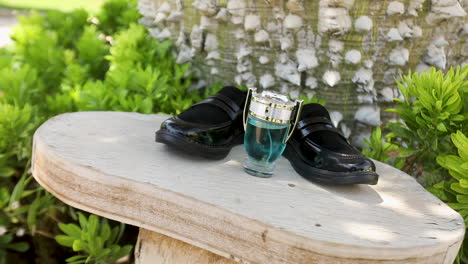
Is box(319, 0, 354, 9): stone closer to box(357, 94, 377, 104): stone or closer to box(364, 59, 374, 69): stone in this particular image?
box(364, 59, 374, 69): stone

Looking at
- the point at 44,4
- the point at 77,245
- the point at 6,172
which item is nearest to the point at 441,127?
the point at 77,245

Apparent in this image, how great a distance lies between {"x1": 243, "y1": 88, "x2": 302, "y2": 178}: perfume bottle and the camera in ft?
3.54

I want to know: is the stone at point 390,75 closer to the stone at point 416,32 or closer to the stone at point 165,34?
the stone at point 416,32

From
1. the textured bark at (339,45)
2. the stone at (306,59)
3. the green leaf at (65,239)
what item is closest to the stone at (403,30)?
the textured bark at (339,45)

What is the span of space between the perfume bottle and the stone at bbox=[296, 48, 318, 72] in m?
0.53

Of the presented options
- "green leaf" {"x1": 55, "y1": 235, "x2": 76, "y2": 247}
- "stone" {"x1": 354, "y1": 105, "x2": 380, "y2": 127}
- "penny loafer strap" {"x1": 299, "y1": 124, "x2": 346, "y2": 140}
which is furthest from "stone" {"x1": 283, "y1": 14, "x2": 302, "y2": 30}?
"green leaf" {"x1": 55, "y1": 235, "x2": 76, "y2": 247}

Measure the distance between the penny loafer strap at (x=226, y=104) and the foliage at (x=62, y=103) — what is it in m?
0.45

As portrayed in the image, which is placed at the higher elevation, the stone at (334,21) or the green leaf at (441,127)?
the stone at (334,21)

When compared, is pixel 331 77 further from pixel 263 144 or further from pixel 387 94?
pixel 263 144

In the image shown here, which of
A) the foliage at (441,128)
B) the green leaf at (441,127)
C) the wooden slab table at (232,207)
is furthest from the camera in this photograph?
the green leaf at (441,127)

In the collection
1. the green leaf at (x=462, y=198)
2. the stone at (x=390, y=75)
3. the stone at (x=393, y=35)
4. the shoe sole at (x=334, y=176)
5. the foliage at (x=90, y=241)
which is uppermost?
the stone at (x=393, y=35)

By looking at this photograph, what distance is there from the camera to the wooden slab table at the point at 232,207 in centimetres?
89

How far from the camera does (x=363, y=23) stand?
1596mm

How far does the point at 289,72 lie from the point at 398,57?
1.43 ft
